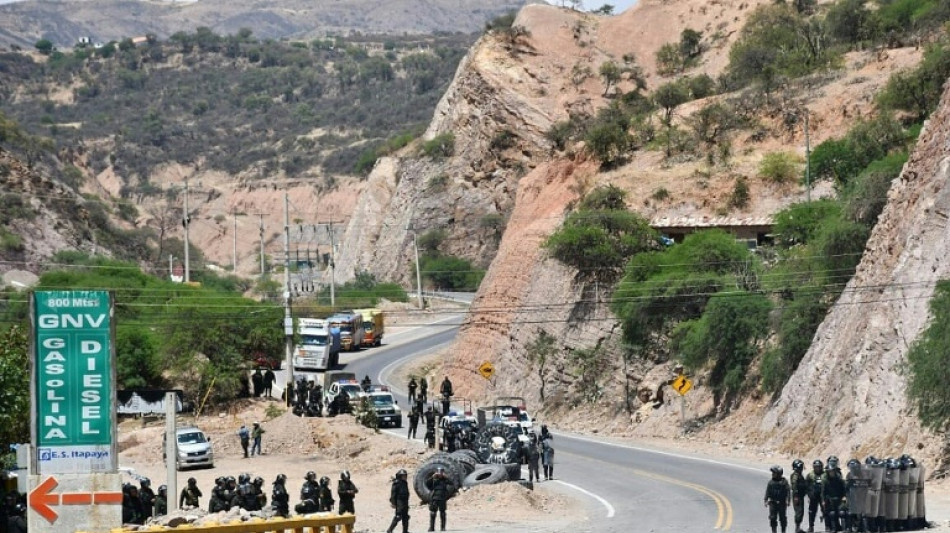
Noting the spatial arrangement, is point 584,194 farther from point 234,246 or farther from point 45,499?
point 234,246

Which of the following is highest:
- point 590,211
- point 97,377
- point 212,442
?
point 590,211

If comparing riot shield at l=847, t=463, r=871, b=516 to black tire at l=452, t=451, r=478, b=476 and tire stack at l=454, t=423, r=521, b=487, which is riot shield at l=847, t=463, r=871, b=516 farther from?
black tire at l=452, t=451, r=478, b=476

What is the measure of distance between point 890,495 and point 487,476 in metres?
12.1

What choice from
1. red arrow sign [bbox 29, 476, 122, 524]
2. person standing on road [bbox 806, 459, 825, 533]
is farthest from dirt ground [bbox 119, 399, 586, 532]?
red arrow sign [bbox 29, 476, 122, 524]

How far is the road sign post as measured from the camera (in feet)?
71.9

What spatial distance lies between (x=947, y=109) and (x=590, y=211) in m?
23.7

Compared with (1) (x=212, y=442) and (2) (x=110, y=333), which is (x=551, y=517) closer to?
(2) (x=110, y=333)

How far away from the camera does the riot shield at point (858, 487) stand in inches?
1056

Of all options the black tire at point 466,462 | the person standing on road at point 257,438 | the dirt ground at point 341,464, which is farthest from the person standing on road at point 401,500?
the person standing on road at point 257,438

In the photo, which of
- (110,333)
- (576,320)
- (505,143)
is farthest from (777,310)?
(505,143)

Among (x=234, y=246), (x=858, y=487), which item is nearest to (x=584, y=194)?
(x=858, y=487)

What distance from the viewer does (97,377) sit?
2208cm

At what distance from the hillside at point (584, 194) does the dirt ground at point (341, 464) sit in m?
9.03

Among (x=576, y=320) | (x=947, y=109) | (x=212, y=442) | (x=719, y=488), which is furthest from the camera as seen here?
(x=576, y=320)
